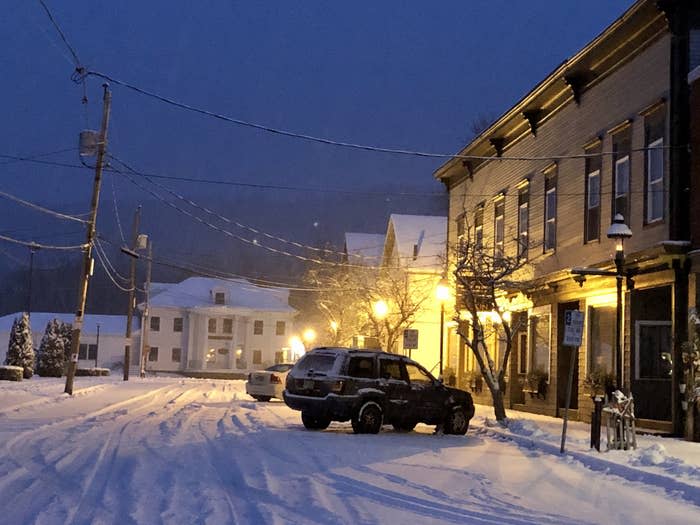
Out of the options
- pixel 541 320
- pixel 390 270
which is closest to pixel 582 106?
pixel 541 320

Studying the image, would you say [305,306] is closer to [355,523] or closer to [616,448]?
[616,448]

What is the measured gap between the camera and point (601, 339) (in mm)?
24828

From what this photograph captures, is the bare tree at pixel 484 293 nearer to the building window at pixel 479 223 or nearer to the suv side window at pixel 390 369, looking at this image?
the suv side window at pixel 390 369

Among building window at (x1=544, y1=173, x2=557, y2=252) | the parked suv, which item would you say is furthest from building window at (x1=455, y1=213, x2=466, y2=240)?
the parked suv

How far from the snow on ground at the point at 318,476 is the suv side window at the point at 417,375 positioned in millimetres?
1270

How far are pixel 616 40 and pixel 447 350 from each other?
22.0 m

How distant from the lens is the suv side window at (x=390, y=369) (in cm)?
2131

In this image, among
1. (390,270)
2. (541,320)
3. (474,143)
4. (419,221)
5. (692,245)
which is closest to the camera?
(692,245)

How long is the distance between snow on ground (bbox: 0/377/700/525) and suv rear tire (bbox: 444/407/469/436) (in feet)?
1.51

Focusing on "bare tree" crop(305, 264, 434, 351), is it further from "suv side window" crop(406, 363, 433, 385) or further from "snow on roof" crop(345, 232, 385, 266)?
"suv side window" crop(406, 363, 433, 385)

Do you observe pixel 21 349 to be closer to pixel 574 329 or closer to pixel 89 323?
pixel 89 323

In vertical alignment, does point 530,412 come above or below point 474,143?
below

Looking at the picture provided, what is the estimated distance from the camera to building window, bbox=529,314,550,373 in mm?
28891

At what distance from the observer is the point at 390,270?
4931 cm
